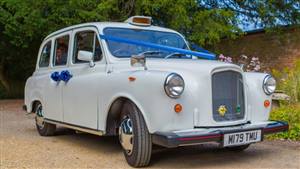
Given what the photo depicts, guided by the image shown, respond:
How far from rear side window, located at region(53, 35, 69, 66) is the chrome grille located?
3101 millimetres

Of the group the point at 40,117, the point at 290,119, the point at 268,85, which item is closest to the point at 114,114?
the point at 268,85

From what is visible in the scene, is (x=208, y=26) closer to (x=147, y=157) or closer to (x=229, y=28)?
(x=229, y=28)

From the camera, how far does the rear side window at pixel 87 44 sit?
6.34m

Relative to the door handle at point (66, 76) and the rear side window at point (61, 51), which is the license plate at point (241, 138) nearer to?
the door handle at point (66, 76)

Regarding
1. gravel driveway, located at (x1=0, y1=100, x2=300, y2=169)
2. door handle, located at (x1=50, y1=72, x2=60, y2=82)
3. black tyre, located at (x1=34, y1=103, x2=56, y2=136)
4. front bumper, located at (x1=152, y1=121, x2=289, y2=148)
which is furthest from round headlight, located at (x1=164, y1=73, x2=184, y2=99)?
black tyre, located at (x1=34, y1=103, x2=56, y2=136)

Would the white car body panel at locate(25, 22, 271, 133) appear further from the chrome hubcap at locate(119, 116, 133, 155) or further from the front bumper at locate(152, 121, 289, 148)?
the chrome hubcap at locate(119, 116, 133, 155)

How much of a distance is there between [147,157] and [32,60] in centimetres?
1555

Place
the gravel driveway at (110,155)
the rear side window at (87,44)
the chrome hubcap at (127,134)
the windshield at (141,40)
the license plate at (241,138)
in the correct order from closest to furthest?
the license plate at (241,138)
the chrome hubcap at (127,134)
the gravel driveway at (110,155)
the windshield at (141,40)
the rear side window at (87,44)

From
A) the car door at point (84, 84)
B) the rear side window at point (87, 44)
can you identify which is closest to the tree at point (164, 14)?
the rear side window at point (87, 44)

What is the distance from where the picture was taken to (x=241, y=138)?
504cm

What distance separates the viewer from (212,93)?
5082mm

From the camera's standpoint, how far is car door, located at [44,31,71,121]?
281 inches

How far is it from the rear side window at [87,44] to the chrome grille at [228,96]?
1.94m

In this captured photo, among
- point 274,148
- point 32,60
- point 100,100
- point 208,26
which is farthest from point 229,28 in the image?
point 32,60
